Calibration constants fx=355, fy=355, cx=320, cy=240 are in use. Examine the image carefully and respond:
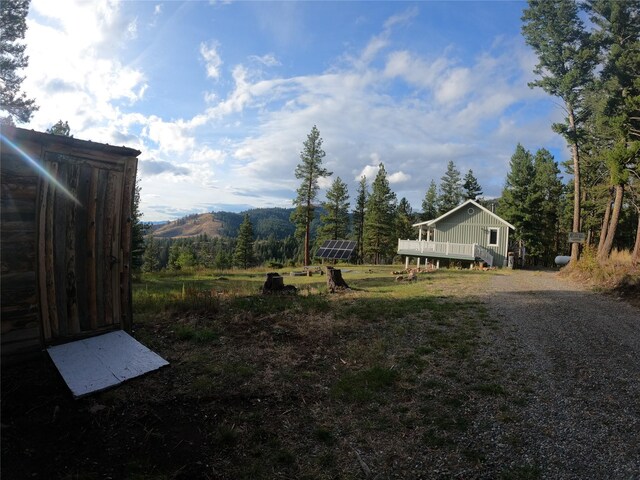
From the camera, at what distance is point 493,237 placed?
29359 millimetres

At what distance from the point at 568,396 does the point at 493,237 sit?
27.0 m

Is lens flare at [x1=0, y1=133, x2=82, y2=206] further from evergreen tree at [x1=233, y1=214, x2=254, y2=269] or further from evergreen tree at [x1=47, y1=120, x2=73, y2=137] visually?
evergreen tree at [x1=233, y1=214, x2=254, y2=269]

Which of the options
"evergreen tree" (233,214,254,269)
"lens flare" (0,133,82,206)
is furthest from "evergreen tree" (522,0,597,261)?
"evergreen tree" (233,214,254,269)

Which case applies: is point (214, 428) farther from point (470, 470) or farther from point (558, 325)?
point (558, 325)

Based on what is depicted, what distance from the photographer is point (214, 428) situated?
393cm

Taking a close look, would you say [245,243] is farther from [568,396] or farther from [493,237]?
[568,396]

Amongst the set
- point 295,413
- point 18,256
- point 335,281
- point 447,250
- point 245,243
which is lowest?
point 295,413

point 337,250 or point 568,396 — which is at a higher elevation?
point 337,250

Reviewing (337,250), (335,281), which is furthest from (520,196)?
(335,281)

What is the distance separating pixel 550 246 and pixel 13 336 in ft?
169

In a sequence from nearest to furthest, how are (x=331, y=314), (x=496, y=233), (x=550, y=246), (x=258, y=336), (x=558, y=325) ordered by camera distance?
(x=258, y=336) → (x=558, y=325) → (x=331, y=314) → (x=496, y=233) → (x=550, y=246)

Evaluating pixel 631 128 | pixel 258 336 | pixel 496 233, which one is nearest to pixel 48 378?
pixel 258 336

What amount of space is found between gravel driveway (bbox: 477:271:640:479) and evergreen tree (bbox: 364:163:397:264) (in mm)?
38748

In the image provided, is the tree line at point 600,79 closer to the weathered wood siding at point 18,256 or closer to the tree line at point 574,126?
the tree line at point 574,126
